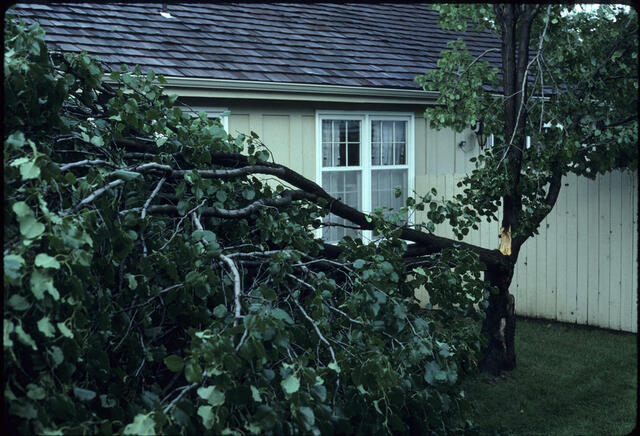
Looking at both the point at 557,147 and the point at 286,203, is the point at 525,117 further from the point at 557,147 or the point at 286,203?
the point at 286,203

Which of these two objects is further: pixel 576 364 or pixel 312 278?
pixel 576 364

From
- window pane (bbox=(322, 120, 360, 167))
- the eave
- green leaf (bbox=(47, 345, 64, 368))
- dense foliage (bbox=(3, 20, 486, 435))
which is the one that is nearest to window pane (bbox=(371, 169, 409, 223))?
window pane (bbox=(322, 120, 360, 167))

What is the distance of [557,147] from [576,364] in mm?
2396

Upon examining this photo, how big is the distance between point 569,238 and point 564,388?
291cm

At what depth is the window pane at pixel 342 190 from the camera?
9447 millimetres

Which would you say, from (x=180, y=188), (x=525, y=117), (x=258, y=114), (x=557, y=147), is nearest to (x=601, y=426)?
(x=557, y=147)

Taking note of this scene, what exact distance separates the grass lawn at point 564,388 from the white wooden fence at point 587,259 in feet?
1.28

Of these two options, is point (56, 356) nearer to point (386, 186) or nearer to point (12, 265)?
point (12, 265)

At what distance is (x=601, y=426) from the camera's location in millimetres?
5793

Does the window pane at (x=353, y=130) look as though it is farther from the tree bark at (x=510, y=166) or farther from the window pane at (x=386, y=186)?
the tree bark at (x=510, y=166)

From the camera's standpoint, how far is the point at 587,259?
353 inches

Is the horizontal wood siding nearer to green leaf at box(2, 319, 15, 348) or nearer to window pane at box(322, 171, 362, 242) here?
window pane at box(322, 171, 362, 242)

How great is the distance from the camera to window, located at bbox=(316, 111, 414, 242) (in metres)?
9.43

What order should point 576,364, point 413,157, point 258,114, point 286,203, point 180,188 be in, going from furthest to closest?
point 413,157 < point 258,114 < point 576,364 < point 286,203 < point 180,188
